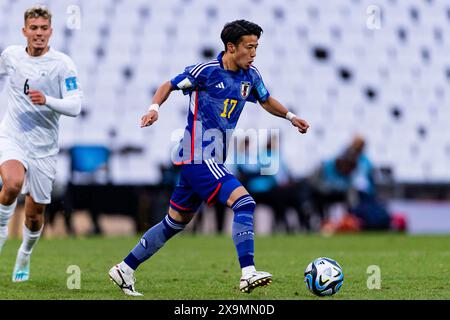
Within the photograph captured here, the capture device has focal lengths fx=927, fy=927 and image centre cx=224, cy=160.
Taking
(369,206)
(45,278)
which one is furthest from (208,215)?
(45,278)

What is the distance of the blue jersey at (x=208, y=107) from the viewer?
6418 mm

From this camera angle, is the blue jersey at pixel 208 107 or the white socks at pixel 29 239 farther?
the white socks at pixel 29 239

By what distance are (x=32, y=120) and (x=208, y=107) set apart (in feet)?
5.35

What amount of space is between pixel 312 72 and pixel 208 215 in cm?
568

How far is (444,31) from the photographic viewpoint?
24.5 metres

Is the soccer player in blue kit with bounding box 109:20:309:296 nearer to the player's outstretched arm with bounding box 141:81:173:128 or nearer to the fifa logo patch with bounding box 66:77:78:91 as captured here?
the player's outstretched arm with bounding box 141:81:173:128

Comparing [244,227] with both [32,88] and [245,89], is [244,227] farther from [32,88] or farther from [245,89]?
[32,88]

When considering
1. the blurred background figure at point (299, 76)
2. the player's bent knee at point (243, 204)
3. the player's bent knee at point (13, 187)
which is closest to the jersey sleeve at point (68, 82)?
the player's bent knee at point (13, 187)

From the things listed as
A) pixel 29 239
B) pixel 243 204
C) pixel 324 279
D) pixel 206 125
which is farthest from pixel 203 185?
pixel 29 239

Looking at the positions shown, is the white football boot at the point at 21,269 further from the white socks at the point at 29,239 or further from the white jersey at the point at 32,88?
the white jersey at the point at 32,88

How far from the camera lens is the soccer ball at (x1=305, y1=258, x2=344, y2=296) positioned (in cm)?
616

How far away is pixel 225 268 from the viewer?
29.0 ft

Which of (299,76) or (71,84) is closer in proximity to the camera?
(71,84)

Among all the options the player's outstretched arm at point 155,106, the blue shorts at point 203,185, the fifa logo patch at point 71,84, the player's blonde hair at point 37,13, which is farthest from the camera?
the fifa logo patch at point 71,84
